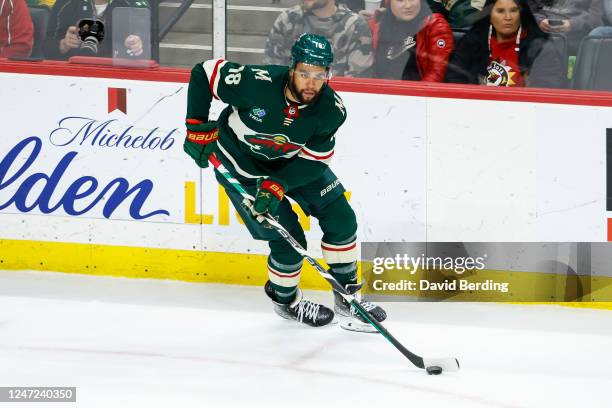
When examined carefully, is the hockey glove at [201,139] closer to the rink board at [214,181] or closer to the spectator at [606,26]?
the rink board at [214,181]

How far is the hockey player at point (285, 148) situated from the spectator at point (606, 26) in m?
1.18

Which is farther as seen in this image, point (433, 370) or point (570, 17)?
point (570, 17)

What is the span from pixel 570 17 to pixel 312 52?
1288mm

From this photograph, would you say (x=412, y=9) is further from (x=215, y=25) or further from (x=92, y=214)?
(x=92, y=214)

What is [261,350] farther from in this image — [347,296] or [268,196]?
[268,196]

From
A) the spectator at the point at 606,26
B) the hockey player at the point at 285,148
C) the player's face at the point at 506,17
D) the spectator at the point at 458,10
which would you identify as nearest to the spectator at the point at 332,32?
the spectator at the point at 458,10

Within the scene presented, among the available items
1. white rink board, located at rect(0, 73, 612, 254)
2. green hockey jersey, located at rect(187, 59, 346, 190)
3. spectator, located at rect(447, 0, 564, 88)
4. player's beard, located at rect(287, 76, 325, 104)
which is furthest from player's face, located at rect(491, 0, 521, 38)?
player's beard, located at rect(287, 76, 325, 104)

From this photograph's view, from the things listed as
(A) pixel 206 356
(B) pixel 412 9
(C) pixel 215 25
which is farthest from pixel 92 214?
(B) pixel 412 9

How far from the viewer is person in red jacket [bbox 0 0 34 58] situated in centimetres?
520

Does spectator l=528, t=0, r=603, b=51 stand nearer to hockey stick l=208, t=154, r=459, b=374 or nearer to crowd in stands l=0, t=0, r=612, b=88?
crowd in stands l=0, t=0, r=612, b=88

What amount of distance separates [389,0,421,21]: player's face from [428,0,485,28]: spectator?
0.20ft

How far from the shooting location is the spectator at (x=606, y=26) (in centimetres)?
470

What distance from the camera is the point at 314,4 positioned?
4922 millimetres

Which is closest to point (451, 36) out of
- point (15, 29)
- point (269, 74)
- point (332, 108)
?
point (332, 108)
